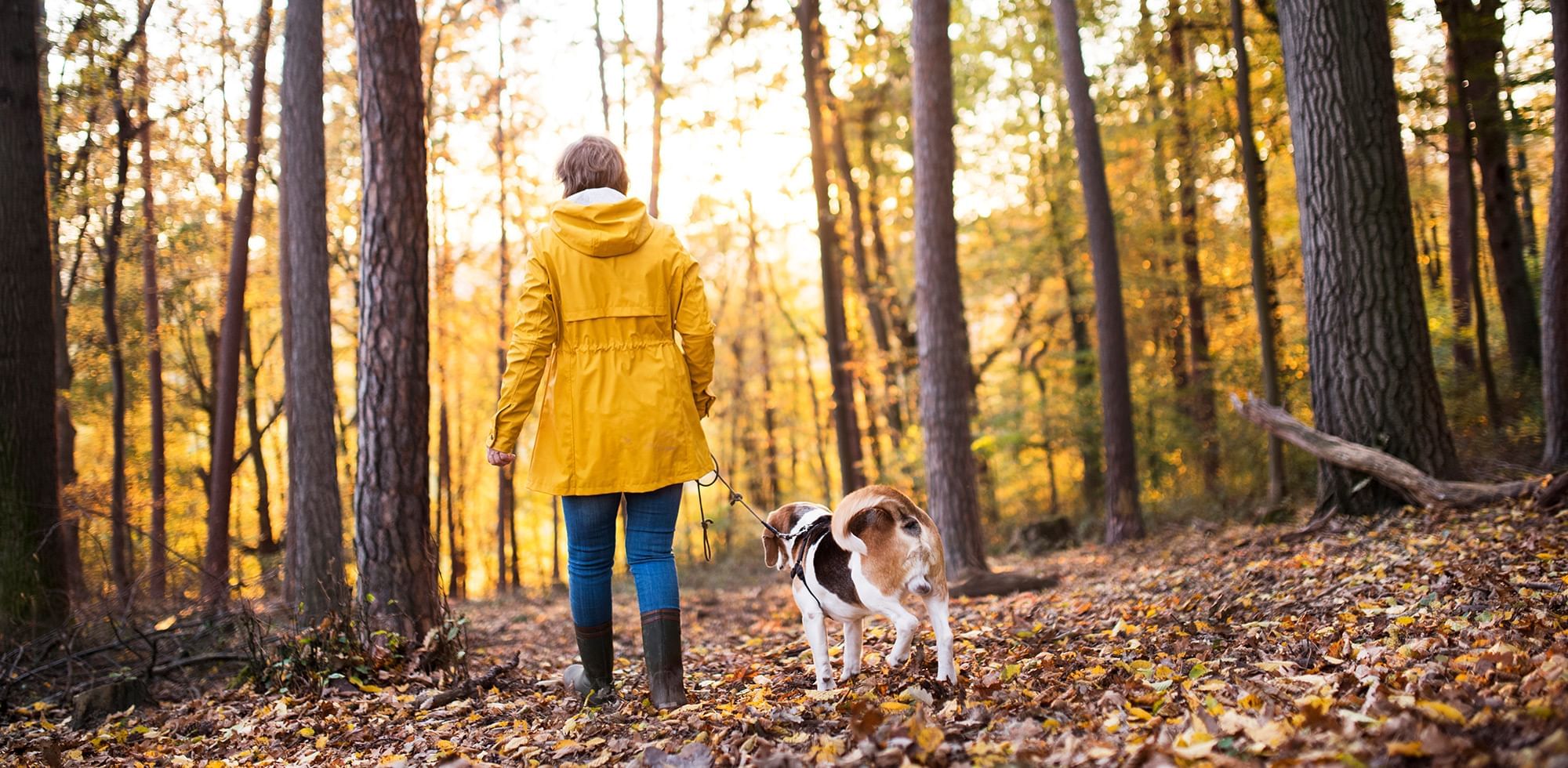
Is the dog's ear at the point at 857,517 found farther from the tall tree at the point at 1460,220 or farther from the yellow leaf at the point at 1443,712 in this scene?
the tall tree at the point at 1460,220

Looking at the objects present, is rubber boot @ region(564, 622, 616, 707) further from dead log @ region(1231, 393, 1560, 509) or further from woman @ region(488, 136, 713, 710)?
dead log @ region(1231, 393, 1560, 509)

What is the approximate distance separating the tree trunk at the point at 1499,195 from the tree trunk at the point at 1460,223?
15cm

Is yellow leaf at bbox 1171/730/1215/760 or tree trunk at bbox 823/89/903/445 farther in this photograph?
tree trunk at bbox 823/89/903/445

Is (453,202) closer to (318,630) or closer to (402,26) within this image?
(402,26)

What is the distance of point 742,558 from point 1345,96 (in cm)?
1310

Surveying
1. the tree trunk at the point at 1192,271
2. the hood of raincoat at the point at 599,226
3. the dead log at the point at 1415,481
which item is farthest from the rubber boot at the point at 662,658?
the tree trunk at the point at 1192,271

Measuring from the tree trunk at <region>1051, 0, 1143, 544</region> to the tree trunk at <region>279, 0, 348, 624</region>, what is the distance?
27.2 ft

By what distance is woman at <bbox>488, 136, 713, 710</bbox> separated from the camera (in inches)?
164

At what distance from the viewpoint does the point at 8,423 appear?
22.5 ft

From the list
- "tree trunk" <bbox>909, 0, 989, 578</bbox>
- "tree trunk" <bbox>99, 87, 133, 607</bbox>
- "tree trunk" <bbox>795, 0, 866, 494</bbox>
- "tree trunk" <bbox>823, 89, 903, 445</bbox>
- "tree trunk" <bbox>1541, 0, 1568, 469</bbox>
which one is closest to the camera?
"tree trunk" <bbox>1541, 0, 1568, 469</bbox>

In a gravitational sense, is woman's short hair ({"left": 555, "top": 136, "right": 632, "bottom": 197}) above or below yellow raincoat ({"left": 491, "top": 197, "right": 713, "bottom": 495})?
above

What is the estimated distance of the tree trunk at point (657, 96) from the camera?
15.9 metres

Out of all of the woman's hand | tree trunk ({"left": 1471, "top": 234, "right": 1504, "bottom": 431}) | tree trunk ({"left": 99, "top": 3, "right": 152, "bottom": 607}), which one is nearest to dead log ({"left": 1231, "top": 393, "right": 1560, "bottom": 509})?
tree trunk ({"left": 1471, "top": 234, "right": 1504, "bottom": 431})

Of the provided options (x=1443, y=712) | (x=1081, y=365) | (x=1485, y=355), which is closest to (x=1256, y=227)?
(x=1485, y=355)
